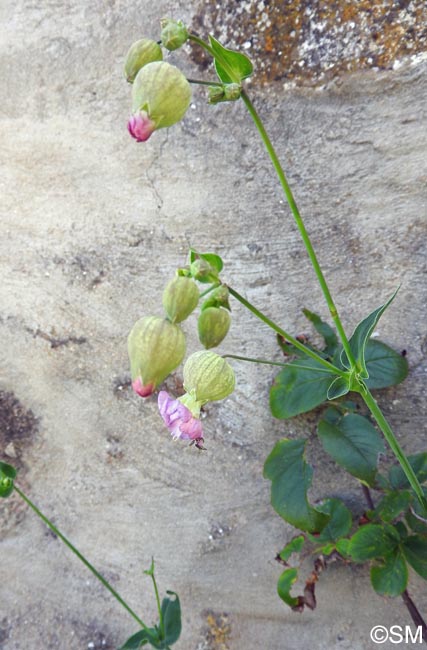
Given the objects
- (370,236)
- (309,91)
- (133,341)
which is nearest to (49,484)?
(133,341)

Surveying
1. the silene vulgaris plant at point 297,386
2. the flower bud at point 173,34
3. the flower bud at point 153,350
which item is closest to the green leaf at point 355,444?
the silene vulgaris plant at point 297,386

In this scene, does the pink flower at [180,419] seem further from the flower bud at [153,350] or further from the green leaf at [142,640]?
the green leaf at [142,640]

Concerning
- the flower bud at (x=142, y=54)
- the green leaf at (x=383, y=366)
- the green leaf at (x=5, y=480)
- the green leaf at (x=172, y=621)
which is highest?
the flower bud at (x=142, y=54)

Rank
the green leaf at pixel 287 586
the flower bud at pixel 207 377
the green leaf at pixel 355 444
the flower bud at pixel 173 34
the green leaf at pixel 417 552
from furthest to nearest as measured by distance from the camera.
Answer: the green leaf at pixel 287 586
the green leaf at pixel 355 444
the green leaf at pixel 417 552
the flower bud at pixel 207 377
the flower bud at pixel 173 34

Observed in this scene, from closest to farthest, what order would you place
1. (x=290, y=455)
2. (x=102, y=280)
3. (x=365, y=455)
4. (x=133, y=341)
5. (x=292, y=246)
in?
(x=133, y=341)
(x=365, y=455)
(x=290, y=455)
(x=292, y=246)
(x=102, y=280)

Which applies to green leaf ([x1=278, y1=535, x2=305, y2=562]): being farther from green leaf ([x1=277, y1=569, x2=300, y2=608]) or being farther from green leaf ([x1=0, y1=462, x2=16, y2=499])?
green leaf ([x1=0, y1=462, x2=16, y2=499])

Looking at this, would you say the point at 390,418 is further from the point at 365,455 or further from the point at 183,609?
the point at 183,609
